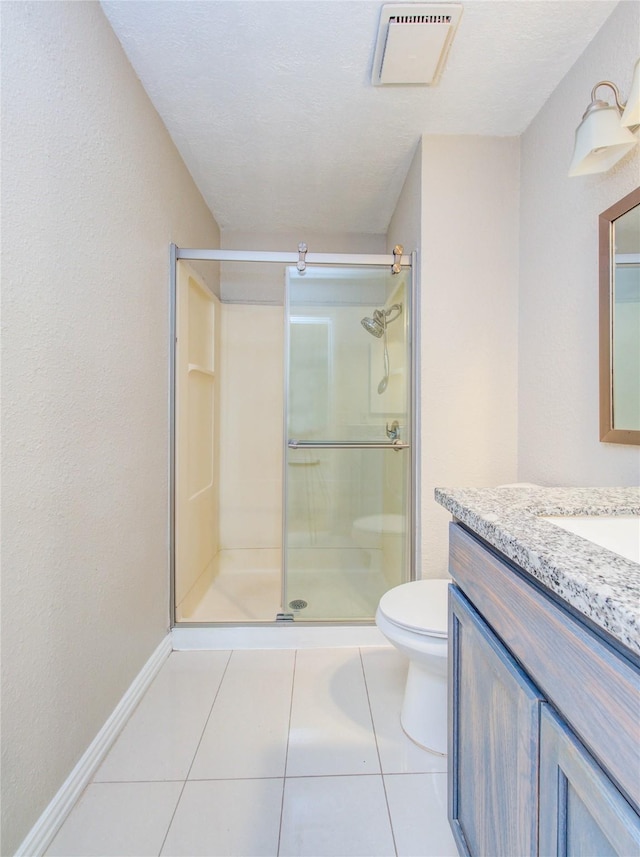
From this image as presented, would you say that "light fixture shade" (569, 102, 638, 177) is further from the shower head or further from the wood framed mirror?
the shower head

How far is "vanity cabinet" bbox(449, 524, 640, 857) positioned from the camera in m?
0.38

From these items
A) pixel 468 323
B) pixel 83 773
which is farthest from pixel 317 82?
pixel 83 773

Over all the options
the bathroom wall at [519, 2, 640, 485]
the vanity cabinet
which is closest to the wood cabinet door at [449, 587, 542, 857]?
the vanity cabinet

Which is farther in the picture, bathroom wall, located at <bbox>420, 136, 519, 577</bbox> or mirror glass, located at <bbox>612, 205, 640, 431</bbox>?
bathroom wall, located at <bbox>420, 136, 519, 577</bbox>

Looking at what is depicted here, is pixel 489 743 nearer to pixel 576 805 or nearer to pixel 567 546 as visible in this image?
pixel 576 805

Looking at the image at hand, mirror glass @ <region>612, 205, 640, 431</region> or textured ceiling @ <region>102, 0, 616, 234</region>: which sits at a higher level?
textured ceiling @ <region>102, 0, 616, 234</region>

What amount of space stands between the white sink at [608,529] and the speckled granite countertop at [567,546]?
0.04ft

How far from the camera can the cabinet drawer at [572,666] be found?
14.4 inches

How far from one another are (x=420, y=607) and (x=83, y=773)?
44.0 inches

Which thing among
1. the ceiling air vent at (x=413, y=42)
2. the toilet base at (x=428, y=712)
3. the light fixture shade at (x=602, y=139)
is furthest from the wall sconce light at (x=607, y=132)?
the toilet base at (x=428, y=712)

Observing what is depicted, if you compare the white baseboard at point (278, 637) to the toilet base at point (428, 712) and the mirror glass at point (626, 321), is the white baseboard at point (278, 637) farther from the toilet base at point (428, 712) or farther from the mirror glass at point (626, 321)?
the mirror glass at point (626, 321)

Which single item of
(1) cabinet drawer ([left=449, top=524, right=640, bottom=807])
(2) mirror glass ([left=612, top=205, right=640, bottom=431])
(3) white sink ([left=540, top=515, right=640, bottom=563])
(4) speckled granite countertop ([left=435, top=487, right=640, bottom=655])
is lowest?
(1) cabinet drawer ([left=449, top=524, right=640, bottom=807])

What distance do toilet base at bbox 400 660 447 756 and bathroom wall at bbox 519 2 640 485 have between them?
85 centimetres

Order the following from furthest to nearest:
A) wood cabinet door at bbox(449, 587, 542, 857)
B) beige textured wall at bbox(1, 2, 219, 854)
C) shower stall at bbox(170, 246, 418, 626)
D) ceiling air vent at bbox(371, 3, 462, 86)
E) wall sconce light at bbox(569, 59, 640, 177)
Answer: shower stall at bbox(170, 246, 418, 626)
ceiling air vent at bbox(371, 3, 462, 86)
wall sconce light at bbox(569, 59, 640, 177)
beige textured wall at bbox(1, 2, 219, 854)
wood cabinet door at bbox(449, 587, 542, 857)
